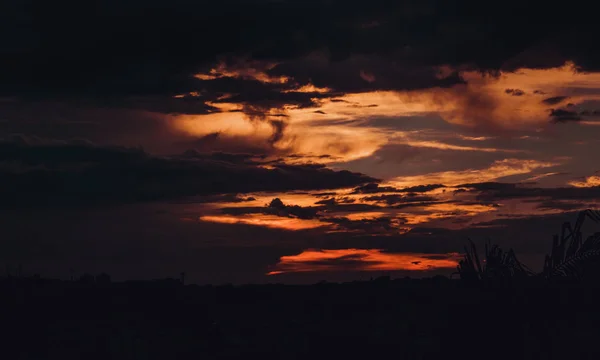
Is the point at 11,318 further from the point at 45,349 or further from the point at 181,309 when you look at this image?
the point at 181,309

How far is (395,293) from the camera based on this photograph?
11188 millimetres

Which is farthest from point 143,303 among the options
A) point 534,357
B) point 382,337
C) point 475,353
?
point 534,357

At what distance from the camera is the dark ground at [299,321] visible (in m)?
9.54

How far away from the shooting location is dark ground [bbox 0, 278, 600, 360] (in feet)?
31.3

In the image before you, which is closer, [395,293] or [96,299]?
[96,299]

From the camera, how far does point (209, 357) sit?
9766 millimetres

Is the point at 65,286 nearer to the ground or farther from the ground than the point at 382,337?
farther from the ground

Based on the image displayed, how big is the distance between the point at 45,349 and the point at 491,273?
6775 mm

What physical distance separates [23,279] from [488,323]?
6071 mm

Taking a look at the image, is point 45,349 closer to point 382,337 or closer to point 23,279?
point 23,279

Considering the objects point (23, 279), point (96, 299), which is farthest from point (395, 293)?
point (23, 279)

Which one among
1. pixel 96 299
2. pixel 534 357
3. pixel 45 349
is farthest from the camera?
pixel 534 357

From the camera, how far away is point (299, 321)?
34.1ft

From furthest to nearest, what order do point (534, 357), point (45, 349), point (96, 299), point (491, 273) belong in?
point (491, 273) → point (534, 357) → point (96, 299) → point (45, 349)
